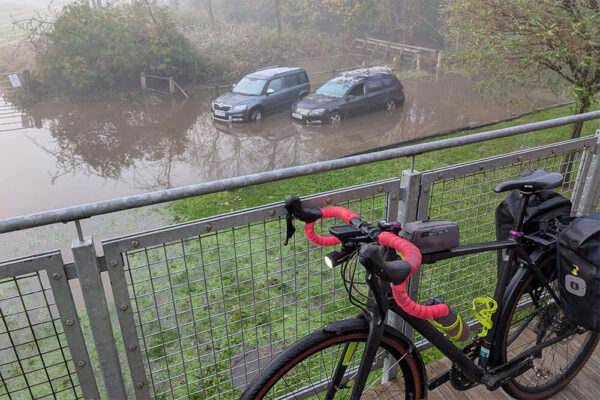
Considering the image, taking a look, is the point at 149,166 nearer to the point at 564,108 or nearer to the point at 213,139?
the point at 213,139

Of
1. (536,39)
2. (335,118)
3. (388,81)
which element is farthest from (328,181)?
(388,81)

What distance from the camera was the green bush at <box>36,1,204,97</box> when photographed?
20.1 m

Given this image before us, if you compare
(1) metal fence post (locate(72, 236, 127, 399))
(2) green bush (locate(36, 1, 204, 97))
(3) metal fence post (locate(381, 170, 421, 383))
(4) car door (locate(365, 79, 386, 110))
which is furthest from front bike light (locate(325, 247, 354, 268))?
(2) green bush (locate(36, 1, 204, 97))

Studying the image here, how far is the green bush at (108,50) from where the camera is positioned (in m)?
20.1

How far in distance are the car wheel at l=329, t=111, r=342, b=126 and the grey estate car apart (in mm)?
2307

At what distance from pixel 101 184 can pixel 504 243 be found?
1197 cm

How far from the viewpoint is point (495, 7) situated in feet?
24.7

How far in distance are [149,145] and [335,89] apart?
6.38m

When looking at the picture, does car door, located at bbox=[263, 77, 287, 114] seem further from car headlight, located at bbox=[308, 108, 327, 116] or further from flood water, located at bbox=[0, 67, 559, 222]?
car headlight, located at bbox=[308, 108, 327, 116]

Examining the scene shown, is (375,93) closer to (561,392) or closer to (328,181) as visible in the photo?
(328,181)

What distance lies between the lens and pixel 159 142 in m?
15.7

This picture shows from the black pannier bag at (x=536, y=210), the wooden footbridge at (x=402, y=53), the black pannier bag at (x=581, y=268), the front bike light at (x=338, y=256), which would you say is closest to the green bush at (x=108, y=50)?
the wooden footbridge at (x=402, y=53)

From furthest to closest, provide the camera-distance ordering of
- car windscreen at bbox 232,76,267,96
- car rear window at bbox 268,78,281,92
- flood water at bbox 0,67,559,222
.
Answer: car rear window at bbox 268,78,281,92
car windscreen at bbox 232,76,267,96
flood water at bbox 0,67,559,222

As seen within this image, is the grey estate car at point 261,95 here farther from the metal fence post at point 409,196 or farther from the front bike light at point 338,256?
the front bike light at point 338,256
